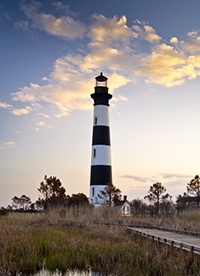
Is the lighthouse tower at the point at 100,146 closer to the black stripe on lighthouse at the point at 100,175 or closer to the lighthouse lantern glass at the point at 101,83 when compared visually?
the black stripe on lighthouse at the point at 100,175

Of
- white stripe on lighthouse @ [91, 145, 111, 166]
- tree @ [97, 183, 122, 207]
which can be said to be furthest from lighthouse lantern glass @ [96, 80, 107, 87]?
tree @ [97, 183, 122, 207]

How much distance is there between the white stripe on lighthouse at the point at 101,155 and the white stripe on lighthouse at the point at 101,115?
6.34 feet

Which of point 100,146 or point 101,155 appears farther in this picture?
point 100,146

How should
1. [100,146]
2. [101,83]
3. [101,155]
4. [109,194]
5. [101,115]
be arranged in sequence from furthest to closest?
[101,83], [101,115], [100,146], [101,155], [109,194]

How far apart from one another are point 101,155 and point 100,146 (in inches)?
28.2

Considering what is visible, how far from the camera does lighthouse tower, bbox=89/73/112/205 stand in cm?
2384

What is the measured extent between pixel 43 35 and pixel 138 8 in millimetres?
4577

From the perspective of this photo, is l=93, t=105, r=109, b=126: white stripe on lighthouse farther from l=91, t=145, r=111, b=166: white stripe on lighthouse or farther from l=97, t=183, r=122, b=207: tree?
l=97, t=183, r=122, b=207: tree

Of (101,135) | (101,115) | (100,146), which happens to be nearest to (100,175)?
(100,146)

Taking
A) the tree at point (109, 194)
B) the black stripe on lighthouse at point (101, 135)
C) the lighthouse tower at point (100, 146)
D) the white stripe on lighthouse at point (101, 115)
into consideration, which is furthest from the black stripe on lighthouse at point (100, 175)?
the white stripe on lighthouse at point (101, 115)

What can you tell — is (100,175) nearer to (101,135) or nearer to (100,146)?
(100,146)

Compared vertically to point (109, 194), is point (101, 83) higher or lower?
higher

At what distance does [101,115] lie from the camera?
24.7 meters

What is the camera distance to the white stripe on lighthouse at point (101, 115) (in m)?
24.6
